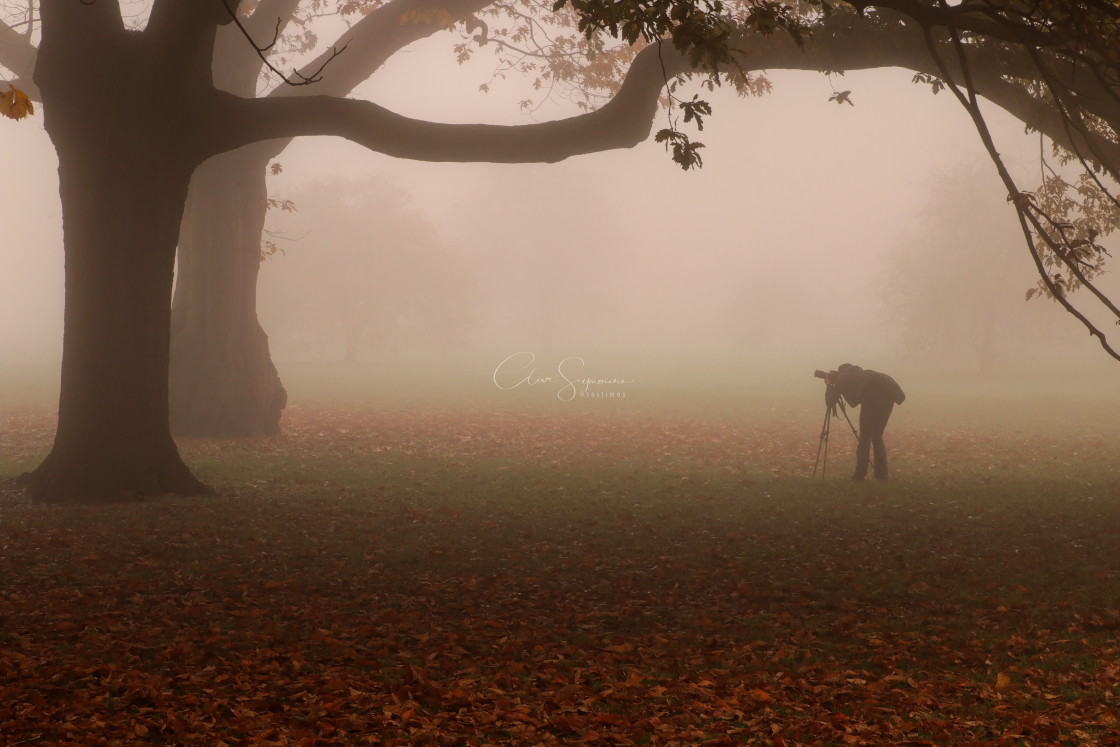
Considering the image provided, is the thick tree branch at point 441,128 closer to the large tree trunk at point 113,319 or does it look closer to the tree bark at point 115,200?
the tree bark at point 115,200

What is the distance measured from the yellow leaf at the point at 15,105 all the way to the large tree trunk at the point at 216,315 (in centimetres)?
1090

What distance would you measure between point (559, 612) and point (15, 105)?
6506 millimetres

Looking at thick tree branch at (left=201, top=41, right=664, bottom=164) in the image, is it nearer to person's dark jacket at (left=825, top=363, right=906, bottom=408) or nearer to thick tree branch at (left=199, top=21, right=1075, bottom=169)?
thick tree branch at (left=199, top=21, right=1075, bottom=169)

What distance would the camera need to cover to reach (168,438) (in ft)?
41.6

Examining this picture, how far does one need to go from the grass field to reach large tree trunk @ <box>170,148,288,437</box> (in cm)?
190

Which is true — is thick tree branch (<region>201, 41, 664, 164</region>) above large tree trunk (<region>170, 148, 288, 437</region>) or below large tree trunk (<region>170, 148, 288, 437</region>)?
above

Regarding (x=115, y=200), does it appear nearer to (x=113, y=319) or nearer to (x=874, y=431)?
(x=113, y=319)

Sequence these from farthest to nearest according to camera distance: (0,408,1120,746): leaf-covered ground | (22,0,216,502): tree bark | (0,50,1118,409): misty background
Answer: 1. (0,50,1118,409): misty background
2. (22,0,216,502): tree bark
3. (0,408,1120,746): leaf-covered ground

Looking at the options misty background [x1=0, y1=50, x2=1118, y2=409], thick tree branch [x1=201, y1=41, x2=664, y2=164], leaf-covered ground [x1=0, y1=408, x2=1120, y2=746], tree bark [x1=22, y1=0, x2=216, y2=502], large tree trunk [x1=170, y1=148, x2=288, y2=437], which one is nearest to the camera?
leaf-covered ground [x1=0, y1=408, x2=1120, y2=746]

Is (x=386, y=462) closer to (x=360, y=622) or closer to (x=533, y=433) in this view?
(x=533, y=433)

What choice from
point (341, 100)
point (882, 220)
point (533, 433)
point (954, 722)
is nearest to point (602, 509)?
point (341, 100)

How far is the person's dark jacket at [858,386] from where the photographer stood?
1530 centimetres

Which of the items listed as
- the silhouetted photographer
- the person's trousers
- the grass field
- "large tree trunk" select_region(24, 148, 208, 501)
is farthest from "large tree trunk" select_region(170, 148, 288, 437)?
the person's trousers

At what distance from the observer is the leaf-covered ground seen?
5707mm
